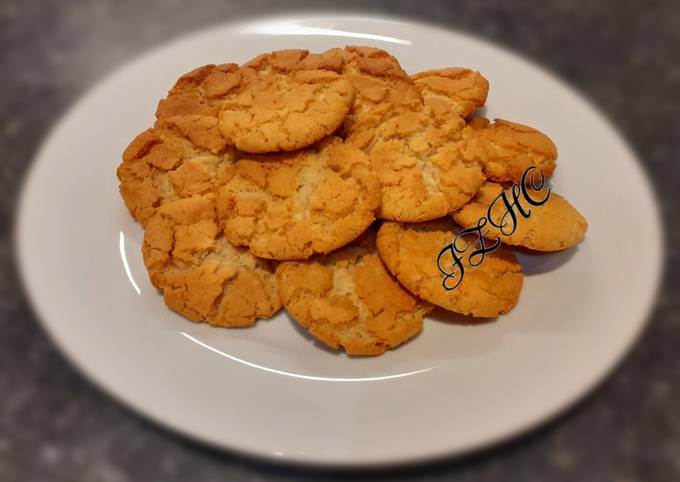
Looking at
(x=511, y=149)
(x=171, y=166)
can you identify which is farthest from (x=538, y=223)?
(x=171, y=166)

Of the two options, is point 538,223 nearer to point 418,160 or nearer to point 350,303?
point 418,160

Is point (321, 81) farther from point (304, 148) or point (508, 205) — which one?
point (508, 205)

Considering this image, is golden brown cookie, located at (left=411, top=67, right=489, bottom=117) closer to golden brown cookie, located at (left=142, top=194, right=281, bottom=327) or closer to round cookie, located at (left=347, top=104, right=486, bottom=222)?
round cookie, located at (left=347, top=104, right=486, bottom=222)

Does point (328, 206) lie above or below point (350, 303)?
above

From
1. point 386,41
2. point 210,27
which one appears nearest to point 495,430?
point 386,41

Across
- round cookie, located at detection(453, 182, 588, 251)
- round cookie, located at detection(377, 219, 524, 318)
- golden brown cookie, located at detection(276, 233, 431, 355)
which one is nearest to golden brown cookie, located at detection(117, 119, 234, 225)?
golden brown cookie, located at detection(276, 233, 431, 355)

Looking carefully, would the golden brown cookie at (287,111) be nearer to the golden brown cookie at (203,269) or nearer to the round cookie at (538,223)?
the golden brown cookie at (203,269)

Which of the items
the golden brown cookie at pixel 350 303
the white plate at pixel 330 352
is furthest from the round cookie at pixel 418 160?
the white plate at pixel 330 352
